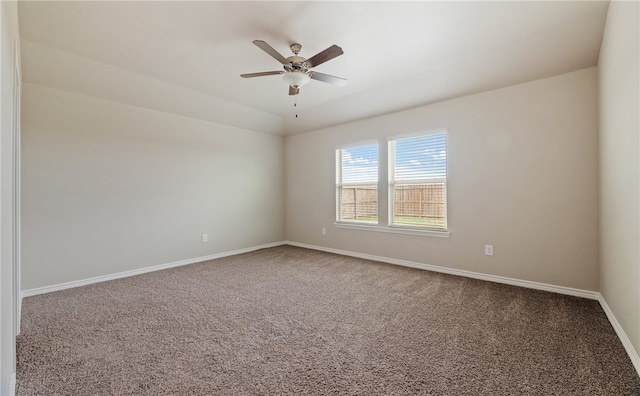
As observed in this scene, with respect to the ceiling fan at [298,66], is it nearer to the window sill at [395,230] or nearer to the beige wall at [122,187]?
the beige wall at [122,187]

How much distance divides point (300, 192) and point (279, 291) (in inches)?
116

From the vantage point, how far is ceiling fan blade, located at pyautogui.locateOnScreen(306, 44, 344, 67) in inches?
89.6

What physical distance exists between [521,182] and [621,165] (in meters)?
1.24

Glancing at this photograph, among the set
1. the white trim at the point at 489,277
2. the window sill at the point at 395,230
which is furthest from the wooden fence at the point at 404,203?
the white trim at the point at 489,277

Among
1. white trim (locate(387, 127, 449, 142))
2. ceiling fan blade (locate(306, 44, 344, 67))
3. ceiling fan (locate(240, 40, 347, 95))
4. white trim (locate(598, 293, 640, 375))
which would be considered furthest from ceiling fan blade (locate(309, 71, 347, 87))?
white trim (locate(598, 293, 640, 375))

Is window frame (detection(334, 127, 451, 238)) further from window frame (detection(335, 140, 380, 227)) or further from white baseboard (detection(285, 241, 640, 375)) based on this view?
white baseboard (detection(285, 241, 640, 375))

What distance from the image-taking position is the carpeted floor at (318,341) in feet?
5.29

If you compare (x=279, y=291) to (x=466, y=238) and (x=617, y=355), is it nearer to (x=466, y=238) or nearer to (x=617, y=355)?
(x=466, y=238)

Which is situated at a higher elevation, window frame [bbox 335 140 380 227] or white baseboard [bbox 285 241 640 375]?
window frame [bbox 335 140 380 227]

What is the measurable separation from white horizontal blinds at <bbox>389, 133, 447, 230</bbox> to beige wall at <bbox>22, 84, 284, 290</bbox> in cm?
283

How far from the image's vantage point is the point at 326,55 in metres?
2.40

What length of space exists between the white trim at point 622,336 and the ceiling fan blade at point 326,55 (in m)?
3.00

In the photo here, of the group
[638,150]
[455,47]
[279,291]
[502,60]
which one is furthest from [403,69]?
[279,291]

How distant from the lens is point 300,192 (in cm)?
586
